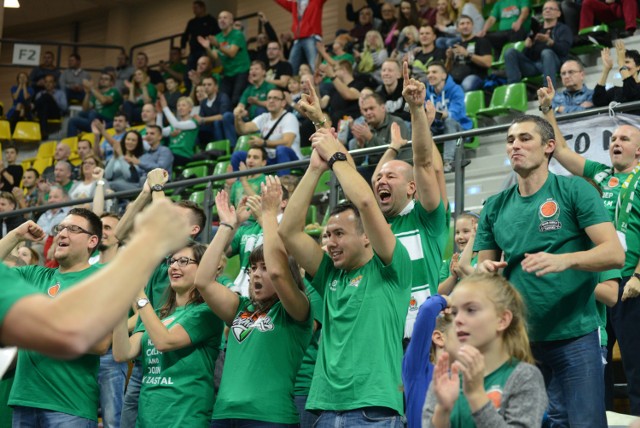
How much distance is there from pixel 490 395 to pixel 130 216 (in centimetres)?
343

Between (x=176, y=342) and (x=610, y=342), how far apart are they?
7.96ft

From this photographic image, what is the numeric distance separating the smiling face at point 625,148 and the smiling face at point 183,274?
2.48 meters

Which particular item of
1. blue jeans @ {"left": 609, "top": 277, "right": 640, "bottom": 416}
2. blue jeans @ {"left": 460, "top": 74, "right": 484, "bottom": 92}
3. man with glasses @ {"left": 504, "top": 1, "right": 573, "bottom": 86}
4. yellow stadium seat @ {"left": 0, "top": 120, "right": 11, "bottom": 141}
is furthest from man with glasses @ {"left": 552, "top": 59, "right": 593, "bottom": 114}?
yellow stadium seat @ {"left": 0, "top": 120, "right": 11, "bottom": 141}

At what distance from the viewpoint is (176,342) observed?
4457mm

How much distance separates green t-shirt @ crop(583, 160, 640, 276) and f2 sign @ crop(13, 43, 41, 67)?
13.6 m

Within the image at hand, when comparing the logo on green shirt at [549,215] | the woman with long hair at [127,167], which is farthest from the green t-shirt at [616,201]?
the woman with long hair at [127,167]

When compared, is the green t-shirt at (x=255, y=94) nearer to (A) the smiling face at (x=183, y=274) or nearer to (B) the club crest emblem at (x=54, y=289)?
(B) the club crest emblem at (x=54, y=289)

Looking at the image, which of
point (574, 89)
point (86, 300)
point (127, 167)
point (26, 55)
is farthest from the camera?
point (26, 55)

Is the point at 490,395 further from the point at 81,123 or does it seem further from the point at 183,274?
the point at 81,123

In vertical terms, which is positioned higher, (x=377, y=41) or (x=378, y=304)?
(x=377, y=41)

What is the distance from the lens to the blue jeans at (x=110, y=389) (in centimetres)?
534

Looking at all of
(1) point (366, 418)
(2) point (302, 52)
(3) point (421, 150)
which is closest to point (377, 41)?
(2) point (302, 52)

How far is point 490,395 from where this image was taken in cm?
287

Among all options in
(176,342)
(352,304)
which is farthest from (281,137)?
(352,304)
